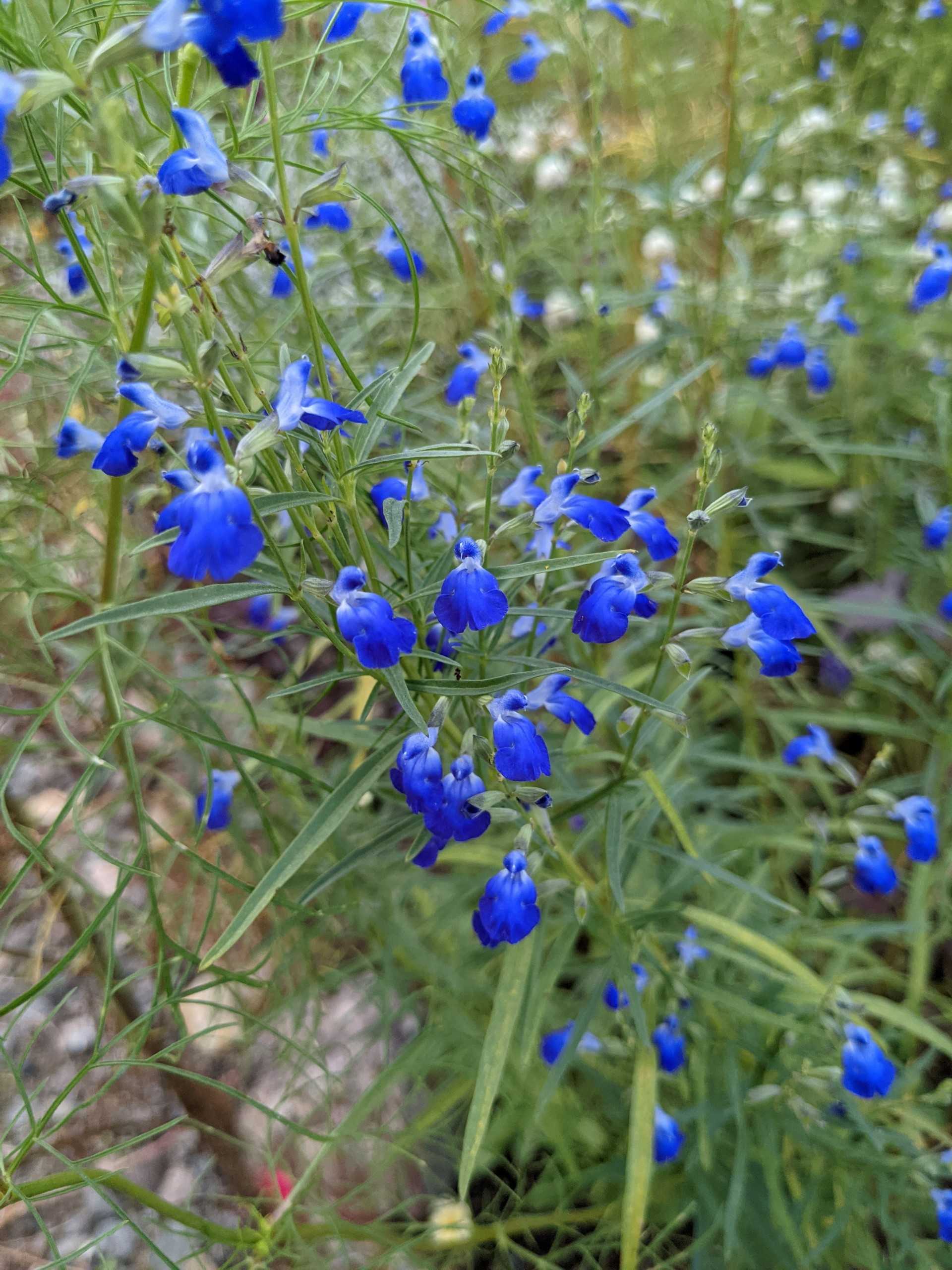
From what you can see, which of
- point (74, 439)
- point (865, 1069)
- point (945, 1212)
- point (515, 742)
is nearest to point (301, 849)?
point (515, 742)

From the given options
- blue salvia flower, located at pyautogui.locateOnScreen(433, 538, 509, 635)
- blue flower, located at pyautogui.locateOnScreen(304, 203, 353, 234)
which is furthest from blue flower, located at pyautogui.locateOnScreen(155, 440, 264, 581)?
blue flower, located at pyautogui.locateOnScreen(304, 203, 353, 234)

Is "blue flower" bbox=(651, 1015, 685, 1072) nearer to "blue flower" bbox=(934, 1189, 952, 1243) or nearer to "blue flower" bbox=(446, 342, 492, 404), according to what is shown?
"blue flower" bbox=(934, 1189, 952, 1243)

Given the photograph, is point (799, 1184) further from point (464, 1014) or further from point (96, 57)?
point (96, 57)

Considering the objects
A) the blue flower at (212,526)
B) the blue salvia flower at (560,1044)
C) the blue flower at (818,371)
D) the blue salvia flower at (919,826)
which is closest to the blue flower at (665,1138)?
the blue salvia flower at (560,1044)

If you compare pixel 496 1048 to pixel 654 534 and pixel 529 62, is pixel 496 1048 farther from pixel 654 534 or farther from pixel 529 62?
pixel 529 62

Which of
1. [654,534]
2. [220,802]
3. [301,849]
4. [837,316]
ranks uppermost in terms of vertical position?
[837,316]

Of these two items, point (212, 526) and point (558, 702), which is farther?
point (558, 702)
